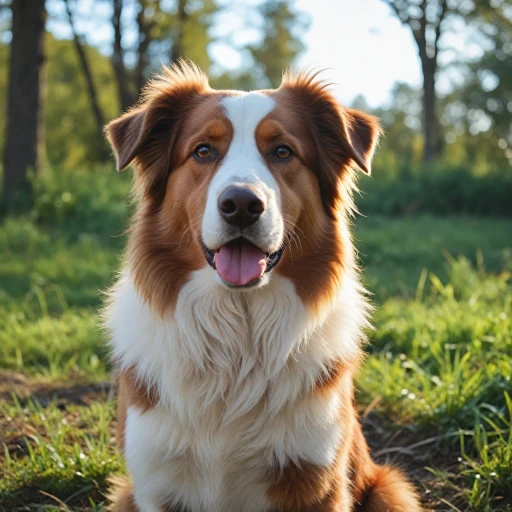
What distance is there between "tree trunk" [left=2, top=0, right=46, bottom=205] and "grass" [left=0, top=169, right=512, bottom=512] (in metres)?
2.54

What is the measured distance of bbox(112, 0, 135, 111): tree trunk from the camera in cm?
2083

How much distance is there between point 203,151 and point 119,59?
62.2ft

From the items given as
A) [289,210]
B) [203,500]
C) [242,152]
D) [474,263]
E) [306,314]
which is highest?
[242,152]

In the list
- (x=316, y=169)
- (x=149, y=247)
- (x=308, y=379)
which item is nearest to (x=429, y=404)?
(x=308, y=379)

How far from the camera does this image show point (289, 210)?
3.16m

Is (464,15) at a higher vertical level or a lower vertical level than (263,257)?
higher

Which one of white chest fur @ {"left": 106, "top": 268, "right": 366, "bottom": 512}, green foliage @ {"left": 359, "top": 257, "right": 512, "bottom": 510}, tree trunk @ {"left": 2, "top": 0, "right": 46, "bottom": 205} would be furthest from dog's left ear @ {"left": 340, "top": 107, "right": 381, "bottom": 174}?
tree trunk @ {"left": 2, "top": 0, "right": 46, "bottom": 205}

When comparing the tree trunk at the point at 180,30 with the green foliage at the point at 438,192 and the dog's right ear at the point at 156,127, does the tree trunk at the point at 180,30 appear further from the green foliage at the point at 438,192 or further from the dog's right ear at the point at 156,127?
the dog's right ear at the point at 156,127

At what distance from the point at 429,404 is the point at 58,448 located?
2.44m

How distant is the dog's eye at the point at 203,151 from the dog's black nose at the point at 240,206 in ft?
1.69

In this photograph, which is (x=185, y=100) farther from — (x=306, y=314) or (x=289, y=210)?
(x=306, y=314)

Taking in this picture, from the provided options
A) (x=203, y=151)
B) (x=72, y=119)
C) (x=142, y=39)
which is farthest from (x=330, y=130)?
(x=72, y=119)

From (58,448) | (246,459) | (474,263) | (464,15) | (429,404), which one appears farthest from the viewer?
(464,15)

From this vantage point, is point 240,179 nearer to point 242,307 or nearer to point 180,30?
point 242,307
